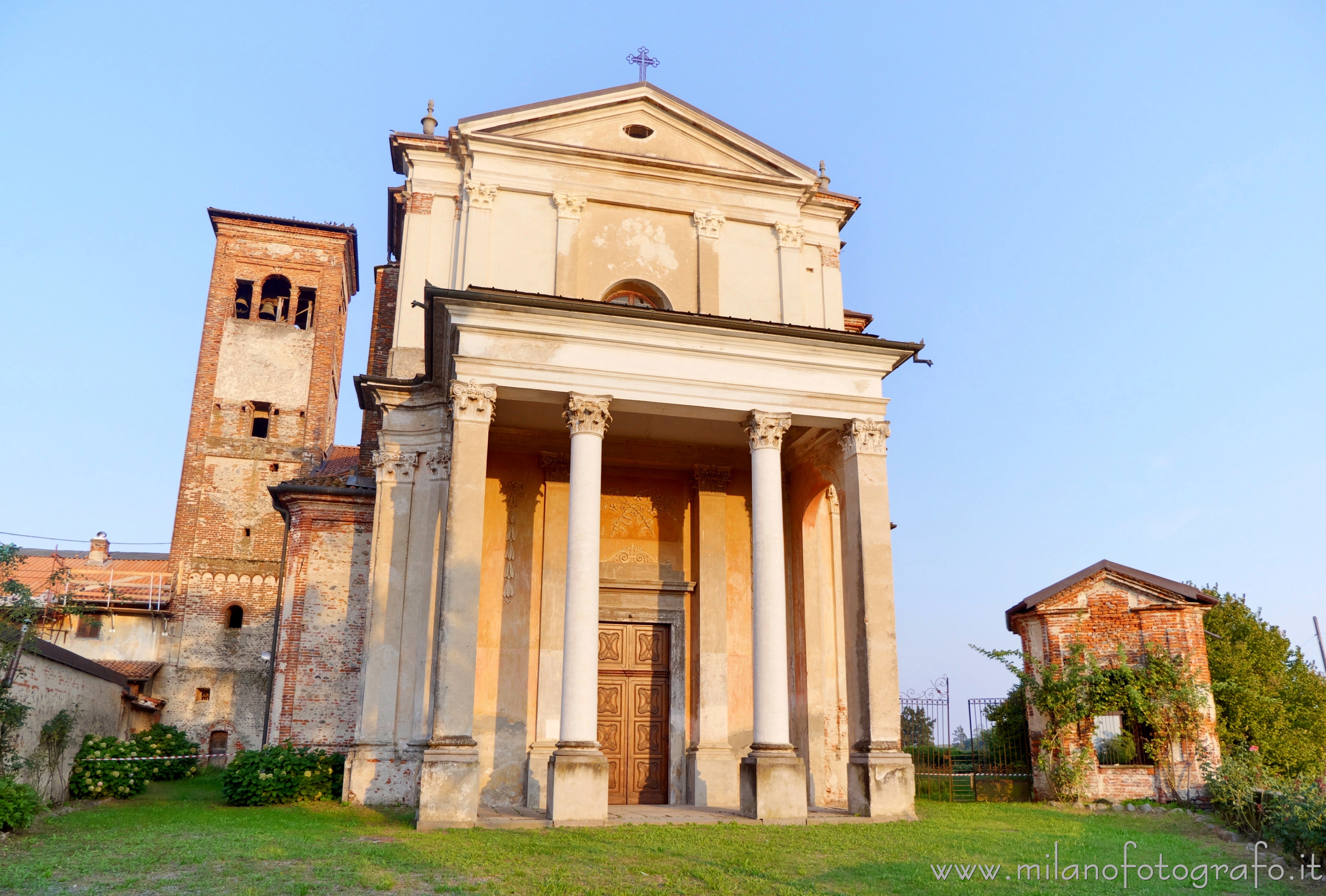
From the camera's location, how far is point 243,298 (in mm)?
34406

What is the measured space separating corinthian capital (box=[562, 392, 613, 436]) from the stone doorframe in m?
3.62

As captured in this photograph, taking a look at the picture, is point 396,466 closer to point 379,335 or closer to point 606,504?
point 606,504

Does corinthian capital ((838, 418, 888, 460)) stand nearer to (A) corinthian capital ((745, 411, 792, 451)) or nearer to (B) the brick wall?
(A) corinthian capital ((745, 411, 792, 451))

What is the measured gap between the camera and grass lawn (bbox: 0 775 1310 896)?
25.3ft

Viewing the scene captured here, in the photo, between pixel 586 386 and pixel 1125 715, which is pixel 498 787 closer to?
pixel 586 386

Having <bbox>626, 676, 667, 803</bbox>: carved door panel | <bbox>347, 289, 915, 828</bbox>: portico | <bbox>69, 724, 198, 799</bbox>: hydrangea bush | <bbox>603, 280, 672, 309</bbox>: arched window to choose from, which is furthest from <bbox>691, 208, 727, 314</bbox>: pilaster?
<bbox>69, 724, 198, 799</bbox>: hydrangea bush

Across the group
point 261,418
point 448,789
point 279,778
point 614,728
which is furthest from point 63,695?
point 261,418

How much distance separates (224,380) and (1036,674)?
28144 millimetres

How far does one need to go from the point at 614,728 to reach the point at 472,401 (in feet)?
20.5

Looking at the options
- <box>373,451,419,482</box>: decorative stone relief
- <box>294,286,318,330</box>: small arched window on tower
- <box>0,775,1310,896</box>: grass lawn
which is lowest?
<box>0,775,1310,896</box>: grass lawn

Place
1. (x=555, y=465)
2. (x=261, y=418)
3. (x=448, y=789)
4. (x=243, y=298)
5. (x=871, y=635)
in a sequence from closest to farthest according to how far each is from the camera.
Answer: (x=448, y=789)
(x=871, y=635)
(x=555, y=465)
(x=261, y=418)
(x=243, y=298)

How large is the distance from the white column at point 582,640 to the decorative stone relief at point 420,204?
6037 millimetres

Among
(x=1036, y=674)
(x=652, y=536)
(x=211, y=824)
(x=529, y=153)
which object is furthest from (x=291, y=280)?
(x=1036, y=674)

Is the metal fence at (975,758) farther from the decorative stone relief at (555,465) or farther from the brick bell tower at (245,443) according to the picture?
the brick bell tower at (245,443)
